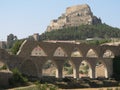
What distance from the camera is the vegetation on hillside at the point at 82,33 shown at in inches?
4940

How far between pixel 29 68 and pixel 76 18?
109198 millimetres

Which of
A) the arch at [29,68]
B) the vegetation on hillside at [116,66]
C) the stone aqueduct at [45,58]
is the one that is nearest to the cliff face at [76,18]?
the vegetation on hillside at [116,66]

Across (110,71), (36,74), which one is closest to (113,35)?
(110,71)

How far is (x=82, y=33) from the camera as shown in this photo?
431 ft

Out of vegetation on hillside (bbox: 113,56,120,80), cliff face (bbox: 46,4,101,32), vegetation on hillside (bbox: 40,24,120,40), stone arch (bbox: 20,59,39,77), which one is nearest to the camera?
stone arch (bbox: 20,59,39,77)

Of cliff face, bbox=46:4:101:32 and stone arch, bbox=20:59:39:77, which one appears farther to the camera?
cliff face, bbox=46:4:101:32

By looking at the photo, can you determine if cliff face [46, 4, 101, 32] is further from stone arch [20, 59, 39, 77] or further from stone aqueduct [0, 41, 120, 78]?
stone arch [20, 59, 39, 77]

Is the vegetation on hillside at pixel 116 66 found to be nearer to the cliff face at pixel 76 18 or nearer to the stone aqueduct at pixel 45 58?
the stone aqueduct at pixel 45 58

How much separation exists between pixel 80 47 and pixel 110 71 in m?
6.38

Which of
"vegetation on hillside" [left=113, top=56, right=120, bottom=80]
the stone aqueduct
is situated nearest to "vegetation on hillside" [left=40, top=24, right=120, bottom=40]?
"vegetation on hillside" [left=113, top=56, right=120, bottom=80]

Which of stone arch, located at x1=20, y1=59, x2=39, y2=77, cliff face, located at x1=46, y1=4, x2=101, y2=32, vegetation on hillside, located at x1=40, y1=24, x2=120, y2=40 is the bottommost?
stone arch, located at x1=20, y1=59, x2=39, y2=77

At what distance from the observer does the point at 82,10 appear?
14788 cm

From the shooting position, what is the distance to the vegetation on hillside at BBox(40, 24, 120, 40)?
125475mm

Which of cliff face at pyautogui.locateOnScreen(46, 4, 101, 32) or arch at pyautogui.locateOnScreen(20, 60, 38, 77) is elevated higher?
cliff face at pyautogui.locateOnScreen(46, 4, 101, 32)
